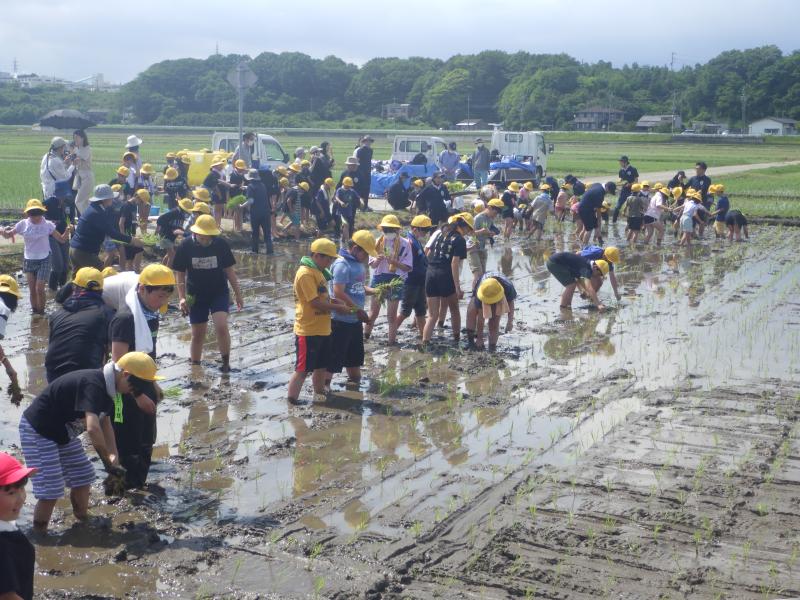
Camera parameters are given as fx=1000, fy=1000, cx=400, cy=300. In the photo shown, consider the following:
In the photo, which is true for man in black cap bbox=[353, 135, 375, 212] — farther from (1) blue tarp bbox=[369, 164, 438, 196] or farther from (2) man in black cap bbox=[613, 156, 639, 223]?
(2) man in black cap bbox=[613, 156, 639, 223]

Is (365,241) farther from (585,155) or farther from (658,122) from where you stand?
(658,122)

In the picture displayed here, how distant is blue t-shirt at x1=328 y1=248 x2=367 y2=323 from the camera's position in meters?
9.59

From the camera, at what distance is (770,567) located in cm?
594

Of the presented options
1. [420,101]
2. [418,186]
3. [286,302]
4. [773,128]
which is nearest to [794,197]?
[418,186]

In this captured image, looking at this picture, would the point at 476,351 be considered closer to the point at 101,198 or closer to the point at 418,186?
the point at 101,198

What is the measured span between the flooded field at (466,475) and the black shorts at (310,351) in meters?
0.40

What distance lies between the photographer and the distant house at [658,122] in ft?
284

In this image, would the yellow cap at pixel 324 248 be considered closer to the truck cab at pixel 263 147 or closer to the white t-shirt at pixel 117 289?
the white t-shirt at pixel 117 289

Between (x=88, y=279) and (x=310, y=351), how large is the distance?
232cm

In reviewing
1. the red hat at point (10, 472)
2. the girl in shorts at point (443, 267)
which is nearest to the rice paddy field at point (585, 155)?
the girl in shorts at point (443, 267)

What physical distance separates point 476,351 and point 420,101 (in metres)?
98.1

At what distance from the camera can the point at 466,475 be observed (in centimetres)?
754

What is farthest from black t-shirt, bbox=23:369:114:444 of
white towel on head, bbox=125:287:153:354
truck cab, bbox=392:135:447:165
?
truck cab, bbox=392:135:447:165

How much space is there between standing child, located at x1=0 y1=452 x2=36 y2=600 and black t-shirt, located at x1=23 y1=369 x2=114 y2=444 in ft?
6.74
